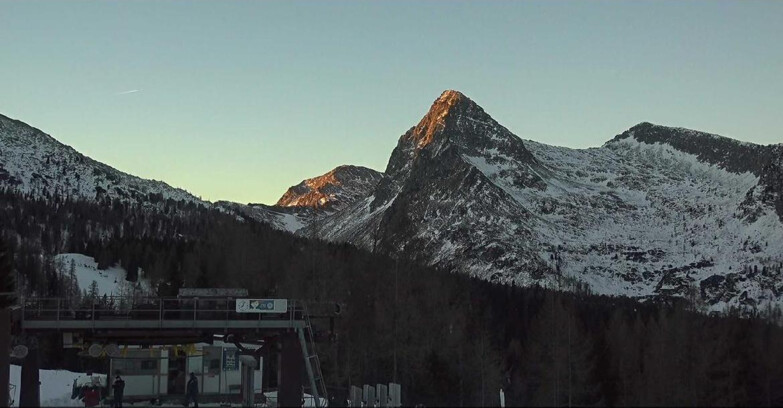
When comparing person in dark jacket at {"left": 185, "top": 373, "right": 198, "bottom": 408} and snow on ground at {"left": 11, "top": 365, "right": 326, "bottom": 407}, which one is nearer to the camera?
person in dark jacket at {"left": 185, "top": 373, "right": 198, "bottom": 408}

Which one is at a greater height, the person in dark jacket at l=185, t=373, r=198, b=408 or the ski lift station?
the ski lift station

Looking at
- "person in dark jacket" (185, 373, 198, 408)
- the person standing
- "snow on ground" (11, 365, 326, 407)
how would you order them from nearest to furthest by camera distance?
"person in dark jacket" (185, 373, 198, 408) < the person standing < "snow on ground" (11, 365, 326, 407)

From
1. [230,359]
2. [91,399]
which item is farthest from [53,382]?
[91,399]

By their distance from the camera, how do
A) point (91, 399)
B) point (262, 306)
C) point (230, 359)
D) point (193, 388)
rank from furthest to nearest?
point (230, 359) < point (91, 399) < point (262, 306) < point (193, 388)

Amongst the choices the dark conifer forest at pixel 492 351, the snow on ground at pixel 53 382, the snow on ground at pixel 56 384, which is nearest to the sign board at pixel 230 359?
the snow on ground at pixel 56 384

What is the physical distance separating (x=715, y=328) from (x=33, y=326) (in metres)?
93.0

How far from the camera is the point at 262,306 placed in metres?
50.8

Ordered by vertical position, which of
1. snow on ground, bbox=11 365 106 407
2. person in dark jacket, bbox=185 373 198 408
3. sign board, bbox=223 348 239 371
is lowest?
snow on ground, bbox=11 365 106 407

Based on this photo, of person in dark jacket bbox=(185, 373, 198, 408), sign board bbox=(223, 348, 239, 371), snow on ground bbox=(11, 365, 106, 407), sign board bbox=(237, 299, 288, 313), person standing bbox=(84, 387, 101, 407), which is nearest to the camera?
person in dark jacket bbox=(185, 373, 198, 408)

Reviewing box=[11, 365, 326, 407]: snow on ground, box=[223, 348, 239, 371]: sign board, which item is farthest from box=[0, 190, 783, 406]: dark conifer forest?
box=[11, 365, 326, 407]: snow on ground

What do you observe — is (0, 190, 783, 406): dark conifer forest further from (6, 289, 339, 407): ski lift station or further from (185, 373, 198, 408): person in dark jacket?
(185, 373, 198, 408): person in dark jacket

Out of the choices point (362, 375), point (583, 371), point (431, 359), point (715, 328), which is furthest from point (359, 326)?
point (715, 328)

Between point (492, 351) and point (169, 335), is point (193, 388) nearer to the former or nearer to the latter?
point (169, 335)

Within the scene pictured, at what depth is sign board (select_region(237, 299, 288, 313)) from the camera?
50.5 metres
